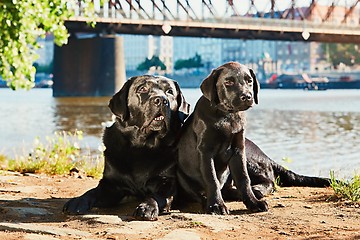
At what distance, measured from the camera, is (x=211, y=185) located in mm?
4852

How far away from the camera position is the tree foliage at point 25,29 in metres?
9.23

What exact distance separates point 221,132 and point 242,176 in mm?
343

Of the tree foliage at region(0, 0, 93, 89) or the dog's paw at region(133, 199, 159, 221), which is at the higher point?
the tree foliage at region(0, 0, 93, 89)

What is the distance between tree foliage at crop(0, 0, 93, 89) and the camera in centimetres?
923

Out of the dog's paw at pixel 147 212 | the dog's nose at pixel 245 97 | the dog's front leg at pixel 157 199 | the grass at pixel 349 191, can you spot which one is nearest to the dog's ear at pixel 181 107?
the dog's front leg at pixel 157 199

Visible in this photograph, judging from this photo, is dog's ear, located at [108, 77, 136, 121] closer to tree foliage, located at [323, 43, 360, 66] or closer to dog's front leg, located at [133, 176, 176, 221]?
dog's front leg, located at [133, 176, 176, 221]

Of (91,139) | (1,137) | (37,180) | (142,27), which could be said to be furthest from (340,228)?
(142,27)

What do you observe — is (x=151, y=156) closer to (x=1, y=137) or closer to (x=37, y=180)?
(x=37, y=180)

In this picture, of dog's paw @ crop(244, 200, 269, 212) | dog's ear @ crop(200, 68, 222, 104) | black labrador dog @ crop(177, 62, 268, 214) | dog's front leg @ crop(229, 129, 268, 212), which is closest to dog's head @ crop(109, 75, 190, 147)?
black labrador dog @ crop(177, 62, 268, 214)

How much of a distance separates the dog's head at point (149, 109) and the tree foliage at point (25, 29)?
4312 millimetres

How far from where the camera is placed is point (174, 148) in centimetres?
518

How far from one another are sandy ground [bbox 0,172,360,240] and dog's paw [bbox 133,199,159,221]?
0.06 meters

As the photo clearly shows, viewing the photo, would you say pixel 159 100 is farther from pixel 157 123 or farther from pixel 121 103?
pixel 121 103

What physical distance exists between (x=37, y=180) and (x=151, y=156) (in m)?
2.32
